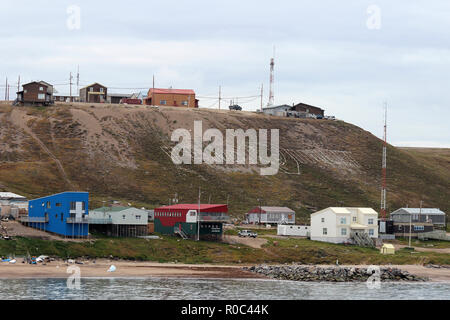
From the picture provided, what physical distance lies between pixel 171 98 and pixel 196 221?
83.0 m

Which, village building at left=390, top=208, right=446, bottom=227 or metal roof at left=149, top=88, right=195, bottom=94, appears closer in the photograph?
village building at left=390, top=208, right=446, bottom=227

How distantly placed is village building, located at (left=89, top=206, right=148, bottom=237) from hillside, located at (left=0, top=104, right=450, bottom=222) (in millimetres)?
16162

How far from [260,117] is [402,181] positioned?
36.7 m

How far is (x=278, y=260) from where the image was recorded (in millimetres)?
92938

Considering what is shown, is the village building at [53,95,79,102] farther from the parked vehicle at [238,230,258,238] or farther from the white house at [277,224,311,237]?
the parked vehicle at [238,230,258,238]

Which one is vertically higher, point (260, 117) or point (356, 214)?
point (260, 117)

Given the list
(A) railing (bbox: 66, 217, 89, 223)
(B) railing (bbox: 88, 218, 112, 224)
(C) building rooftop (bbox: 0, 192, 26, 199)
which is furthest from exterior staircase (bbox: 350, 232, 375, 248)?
(C) building rooftop (bbox: 0, 192, 26, 199)

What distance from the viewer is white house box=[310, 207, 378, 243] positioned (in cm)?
10625

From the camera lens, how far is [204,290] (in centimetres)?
7031

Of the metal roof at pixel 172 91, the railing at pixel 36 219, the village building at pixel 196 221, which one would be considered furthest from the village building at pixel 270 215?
the metal roof at pixel 172 91

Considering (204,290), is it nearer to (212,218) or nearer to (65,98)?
(212,218)

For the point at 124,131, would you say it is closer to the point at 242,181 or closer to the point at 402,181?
the point at 242,181

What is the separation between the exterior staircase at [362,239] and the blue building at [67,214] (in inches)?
1460
